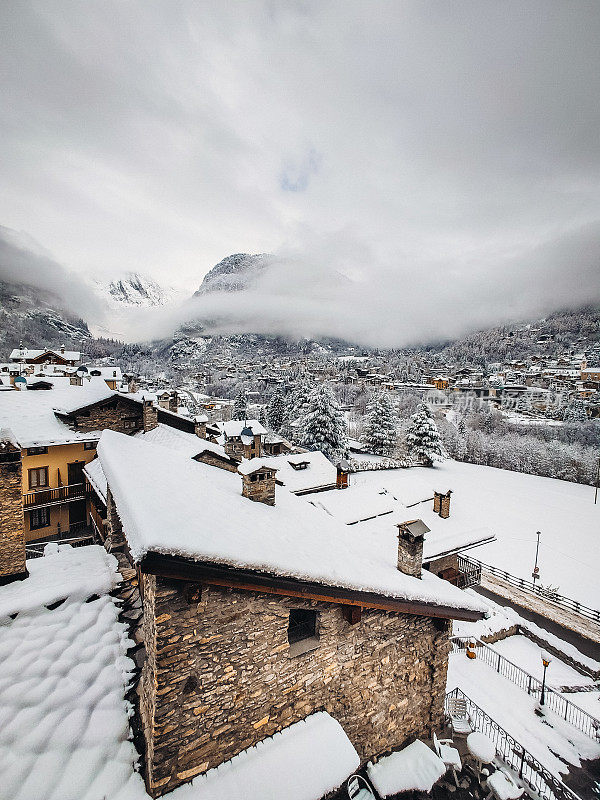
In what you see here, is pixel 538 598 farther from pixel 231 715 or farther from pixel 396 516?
pixel 231 715

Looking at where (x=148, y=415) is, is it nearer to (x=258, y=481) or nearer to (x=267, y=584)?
(x=258, y=481)

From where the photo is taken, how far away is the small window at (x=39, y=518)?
18.3m

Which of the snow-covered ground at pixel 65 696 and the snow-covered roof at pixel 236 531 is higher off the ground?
the snow-covered roof at pixel 236 531

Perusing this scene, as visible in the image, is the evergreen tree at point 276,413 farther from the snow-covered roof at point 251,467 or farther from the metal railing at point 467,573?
the snow-covered roof at point 251,467

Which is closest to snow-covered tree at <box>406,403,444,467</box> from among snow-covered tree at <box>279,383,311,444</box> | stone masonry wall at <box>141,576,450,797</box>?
snow-covered tree at <box>279,383,311,444</box>

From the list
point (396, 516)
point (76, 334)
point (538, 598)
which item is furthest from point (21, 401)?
point (76, 334)

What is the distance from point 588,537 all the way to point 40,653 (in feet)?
114

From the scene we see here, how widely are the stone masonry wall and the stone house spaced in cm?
2

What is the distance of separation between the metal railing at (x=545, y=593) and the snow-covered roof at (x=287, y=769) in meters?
15.0

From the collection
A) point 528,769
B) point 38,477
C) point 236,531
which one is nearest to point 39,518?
point 38,477

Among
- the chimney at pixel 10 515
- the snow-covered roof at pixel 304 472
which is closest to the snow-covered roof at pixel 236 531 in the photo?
the chimney at pixel 10 515

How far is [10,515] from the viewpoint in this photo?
23.4ft

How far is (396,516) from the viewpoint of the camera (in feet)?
58.7

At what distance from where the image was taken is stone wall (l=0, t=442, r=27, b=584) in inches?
275
